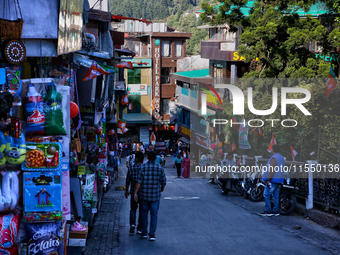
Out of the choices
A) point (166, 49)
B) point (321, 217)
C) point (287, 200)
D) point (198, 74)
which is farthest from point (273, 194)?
point (166, 49)

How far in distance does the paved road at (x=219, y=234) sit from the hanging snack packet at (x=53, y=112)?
9.39ft

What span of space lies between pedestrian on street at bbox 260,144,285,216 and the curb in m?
0.63

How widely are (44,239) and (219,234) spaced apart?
4225 millimetres

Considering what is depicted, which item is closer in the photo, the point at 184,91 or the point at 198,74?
the point at 198,74

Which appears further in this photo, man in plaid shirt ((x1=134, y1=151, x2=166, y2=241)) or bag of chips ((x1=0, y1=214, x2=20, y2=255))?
man in plaid shirt ((x1=134, y1=151, x2=166, y2=241))

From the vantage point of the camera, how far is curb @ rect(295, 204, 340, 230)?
989 centimetres

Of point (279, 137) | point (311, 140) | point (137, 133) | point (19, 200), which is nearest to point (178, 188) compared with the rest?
point (279, 137)

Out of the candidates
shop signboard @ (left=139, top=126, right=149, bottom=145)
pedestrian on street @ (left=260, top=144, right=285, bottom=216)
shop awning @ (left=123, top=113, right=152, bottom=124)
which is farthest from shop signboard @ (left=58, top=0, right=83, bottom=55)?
shop signboard @ (left=139, top=126, right=149, bottom=145)

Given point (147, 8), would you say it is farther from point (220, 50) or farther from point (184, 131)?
point (220, 50)

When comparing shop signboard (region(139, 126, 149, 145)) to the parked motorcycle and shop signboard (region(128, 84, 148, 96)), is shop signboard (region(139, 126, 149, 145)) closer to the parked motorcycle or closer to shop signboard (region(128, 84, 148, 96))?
shop signboard (region(128, 84, 148, 96))

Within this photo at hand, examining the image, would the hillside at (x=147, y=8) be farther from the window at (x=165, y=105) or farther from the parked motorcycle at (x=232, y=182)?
the parked motorcycle at (x=232, y=182)

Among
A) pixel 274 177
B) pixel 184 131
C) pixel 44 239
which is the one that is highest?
pixel 44 239

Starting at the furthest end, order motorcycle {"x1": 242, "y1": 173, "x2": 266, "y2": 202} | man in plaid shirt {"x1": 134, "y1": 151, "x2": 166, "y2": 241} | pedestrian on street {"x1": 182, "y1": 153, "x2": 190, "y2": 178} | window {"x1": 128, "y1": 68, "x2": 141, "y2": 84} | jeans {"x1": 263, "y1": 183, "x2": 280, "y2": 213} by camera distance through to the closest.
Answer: window {"x1": 128, "y1": 68, "x2": 141, "y2": 84} < pedestrian on street {"x1": 182, "y1": 153, "x2": 190, "y2": 178} < motorcycle {"x1": 242, "y1": 173, "x2": 266, "y2": 202} < jeans {"x1": 263, "y1": 183, "x2": 280, "y2": 213} < man in plaid shirt {"x1": 134, "y1": 151, "x2": 166, "y2": 241}

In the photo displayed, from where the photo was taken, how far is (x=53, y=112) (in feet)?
21.1
